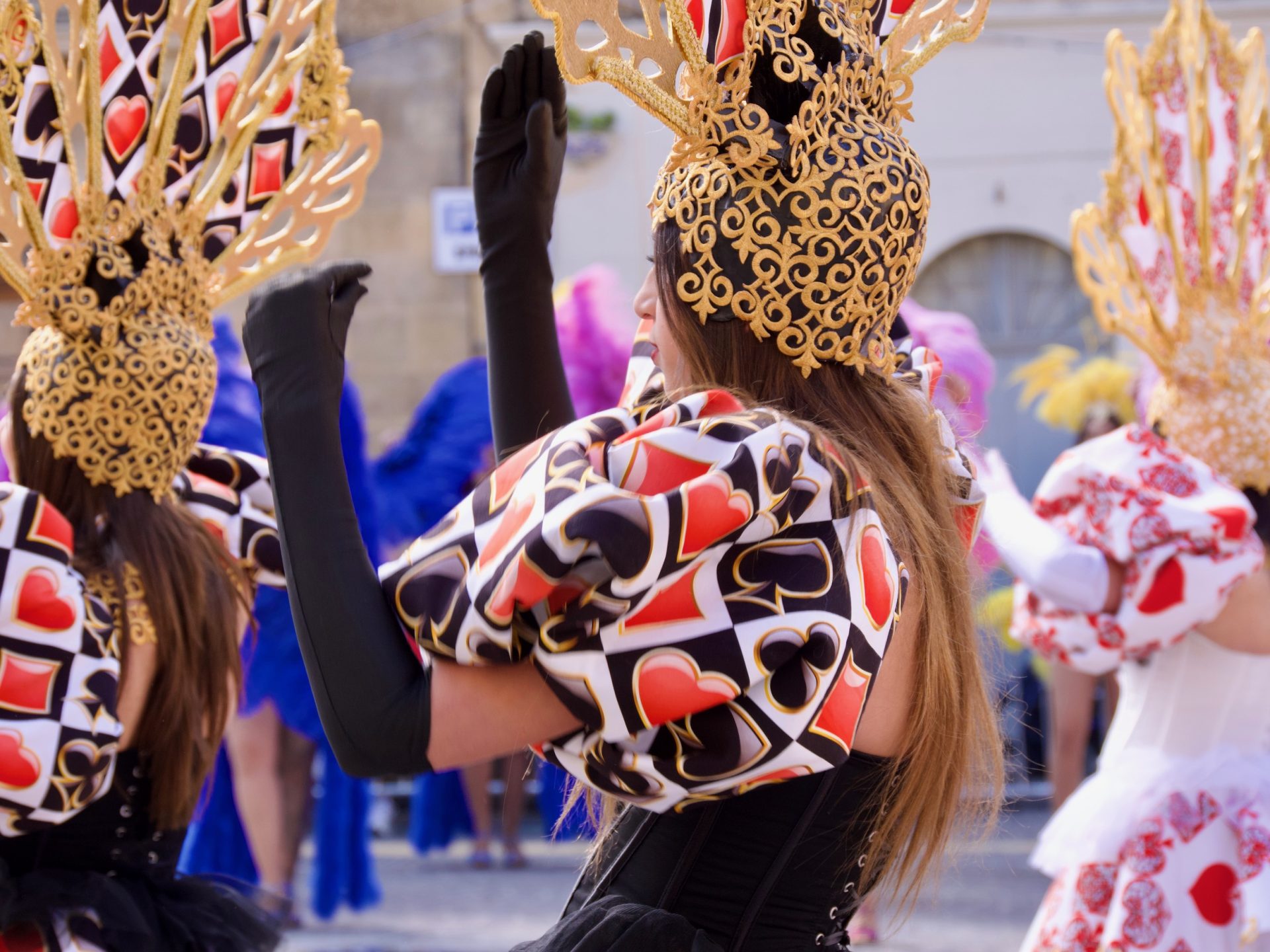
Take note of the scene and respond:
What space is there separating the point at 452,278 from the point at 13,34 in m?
6.56

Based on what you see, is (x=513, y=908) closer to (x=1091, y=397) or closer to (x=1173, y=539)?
(x=1173, y=539)

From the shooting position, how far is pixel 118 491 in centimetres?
225

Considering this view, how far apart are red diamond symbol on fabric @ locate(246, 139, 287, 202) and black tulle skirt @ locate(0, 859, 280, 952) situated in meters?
1.15

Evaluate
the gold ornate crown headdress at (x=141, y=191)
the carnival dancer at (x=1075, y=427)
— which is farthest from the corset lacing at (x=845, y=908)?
the carnival dancer at (x=1075, y=427)

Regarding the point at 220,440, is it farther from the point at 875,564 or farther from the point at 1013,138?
the point at 1013,138

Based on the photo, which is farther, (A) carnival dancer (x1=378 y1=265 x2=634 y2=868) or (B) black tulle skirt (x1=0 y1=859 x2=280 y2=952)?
(A) carnival dancer (x1=378 y1=265 x2=634 y2=868)

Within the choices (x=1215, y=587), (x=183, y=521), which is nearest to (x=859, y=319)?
(x=183, y=521)

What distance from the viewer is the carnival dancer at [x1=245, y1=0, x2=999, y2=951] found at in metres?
1.28

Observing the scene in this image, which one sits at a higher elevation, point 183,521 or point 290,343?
point 290,343

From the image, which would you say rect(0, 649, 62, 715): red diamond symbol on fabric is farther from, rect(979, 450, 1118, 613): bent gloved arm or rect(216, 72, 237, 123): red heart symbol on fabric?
rect(979, 450, 1118, 613): bent gloved arm

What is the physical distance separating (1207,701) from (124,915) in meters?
2.16

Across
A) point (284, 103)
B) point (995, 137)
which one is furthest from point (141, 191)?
point (995, 137)

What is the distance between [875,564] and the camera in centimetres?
139

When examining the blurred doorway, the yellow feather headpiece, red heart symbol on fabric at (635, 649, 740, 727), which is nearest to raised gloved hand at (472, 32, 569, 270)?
red heart symbol on fabric at (635, 649, 740, 727)
